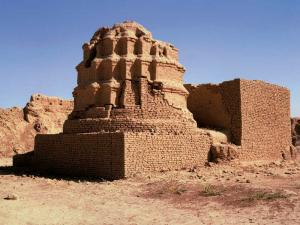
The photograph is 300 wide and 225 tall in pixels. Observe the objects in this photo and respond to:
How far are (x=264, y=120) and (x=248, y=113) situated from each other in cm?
121

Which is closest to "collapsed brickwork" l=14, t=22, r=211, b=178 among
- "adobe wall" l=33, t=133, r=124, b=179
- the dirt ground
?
"adobe wall" l=33, t=133, r=124, b=179

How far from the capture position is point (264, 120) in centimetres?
1705

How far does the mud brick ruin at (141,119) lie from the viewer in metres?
12.7

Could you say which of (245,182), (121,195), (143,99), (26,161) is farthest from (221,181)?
(26,161)

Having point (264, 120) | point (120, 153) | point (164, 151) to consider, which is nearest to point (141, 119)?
point (164, 151)

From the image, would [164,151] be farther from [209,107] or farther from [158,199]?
[209,107]

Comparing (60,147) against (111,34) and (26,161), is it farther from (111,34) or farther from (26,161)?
(111,34)

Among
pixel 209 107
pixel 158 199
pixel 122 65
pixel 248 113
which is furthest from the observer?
pixel 209 107

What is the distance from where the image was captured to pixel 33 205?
28.0ft

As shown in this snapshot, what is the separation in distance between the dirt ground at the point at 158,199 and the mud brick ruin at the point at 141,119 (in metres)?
0.81

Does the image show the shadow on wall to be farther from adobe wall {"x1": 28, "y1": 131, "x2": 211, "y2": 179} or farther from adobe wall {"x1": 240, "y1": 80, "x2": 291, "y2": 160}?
adobe wall {"x1": 28, "y1": 131, "x2": 211, "y2": 179}

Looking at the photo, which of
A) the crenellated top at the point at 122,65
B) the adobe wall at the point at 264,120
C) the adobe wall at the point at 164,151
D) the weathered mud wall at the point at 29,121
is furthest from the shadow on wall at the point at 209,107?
the weathered mud wall at the point at 29,121

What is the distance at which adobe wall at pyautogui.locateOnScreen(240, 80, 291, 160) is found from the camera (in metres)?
16.1

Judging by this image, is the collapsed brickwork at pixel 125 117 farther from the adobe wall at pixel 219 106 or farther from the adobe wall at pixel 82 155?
the adobe wall at pixel 219 106
